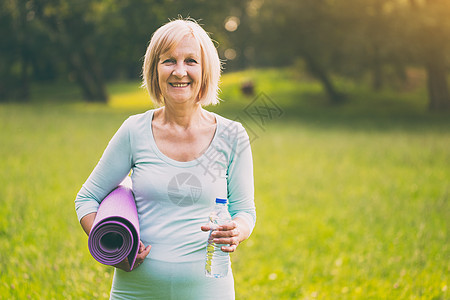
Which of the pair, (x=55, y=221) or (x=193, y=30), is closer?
(x=193, y=30)

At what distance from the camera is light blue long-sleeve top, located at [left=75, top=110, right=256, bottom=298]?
93.3 inches

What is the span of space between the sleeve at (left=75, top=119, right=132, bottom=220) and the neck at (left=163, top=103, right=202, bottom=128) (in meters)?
0.22

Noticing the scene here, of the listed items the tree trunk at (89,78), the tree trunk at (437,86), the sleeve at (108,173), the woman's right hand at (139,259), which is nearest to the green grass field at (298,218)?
the sleeve at (108,173)

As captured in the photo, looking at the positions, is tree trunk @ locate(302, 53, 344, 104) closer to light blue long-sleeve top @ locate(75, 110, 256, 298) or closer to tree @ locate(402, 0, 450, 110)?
tree @ locate(402, 0, 450, 110)

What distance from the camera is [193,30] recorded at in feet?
7.80

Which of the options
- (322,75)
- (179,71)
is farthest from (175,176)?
(322,75)

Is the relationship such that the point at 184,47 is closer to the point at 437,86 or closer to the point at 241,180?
the point at 241,180

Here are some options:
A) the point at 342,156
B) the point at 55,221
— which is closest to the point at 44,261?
the point at 55,221

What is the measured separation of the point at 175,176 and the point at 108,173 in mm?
354

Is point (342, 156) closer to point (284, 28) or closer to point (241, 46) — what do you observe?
point (284, 28)

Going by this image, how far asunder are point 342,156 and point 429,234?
6670mm

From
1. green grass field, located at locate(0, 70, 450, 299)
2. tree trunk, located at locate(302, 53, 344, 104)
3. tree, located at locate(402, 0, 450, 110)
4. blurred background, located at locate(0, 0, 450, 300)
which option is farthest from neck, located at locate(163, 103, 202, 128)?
tree trunk, located at locate(302, 53, 344, 104)

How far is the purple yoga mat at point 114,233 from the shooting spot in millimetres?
2195

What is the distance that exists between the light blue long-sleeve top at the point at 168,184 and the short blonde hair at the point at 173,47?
0.70ft
